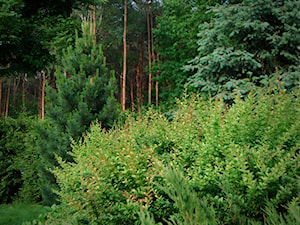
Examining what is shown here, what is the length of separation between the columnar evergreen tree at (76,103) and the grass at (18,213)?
127 cm

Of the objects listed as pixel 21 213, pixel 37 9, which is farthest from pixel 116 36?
pixel 21 213

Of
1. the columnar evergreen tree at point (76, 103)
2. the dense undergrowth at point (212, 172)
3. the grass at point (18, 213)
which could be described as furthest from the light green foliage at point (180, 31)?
the dense undergrowth at point (212, 172)

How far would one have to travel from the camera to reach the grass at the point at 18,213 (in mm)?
9203

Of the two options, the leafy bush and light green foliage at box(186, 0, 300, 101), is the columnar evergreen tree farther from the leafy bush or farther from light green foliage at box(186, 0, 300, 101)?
light green foliage at box(186, 0, 300, 101)

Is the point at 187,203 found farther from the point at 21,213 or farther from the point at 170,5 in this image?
the point at 170,5

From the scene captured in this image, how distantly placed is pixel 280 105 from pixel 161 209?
1784 millimetres

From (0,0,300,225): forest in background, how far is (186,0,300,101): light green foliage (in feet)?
0.15

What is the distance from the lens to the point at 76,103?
330 inches

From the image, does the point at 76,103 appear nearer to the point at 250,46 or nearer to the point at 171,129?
the point at 171,129

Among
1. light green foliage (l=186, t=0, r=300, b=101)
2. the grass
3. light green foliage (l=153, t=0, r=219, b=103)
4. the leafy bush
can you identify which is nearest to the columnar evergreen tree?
the grass

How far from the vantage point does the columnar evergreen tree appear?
8.13m

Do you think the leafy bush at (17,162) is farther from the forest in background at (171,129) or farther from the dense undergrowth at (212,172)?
the dense undergrowth at (212,172)

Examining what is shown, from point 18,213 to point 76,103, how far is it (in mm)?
4483

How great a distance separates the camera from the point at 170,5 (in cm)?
1931
